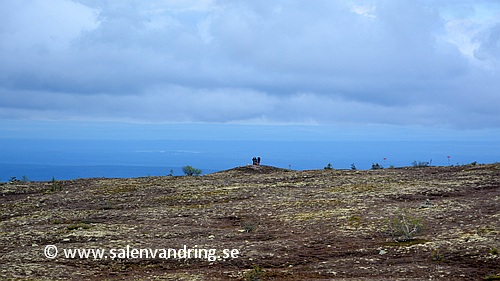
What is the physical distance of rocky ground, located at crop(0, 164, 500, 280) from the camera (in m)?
24.0

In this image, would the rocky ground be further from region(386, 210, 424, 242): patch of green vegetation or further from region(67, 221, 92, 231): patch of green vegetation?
region(67, 221, 92, 231): patch of green vegetation

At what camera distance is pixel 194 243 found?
28.8 meters

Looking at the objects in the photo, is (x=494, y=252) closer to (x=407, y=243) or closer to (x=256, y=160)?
(x=407, y=243)

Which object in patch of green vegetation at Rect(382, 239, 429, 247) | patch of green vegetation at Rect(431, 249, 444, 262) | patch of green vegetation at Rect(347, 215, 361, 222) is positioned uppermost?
patch of green vegetation at Rect(347, 215, 361, 222)

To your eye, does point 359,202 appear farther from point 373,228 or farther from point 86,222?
point 86,222

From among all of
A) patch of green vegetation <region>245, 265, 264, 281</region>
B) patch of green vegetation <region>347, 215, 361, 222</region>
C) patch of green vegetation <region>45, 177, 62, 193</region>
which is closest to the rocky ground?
patch of green vegetation <region>245, 265, 264, 281</region>

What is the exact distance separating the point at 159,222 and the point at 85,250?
298 inches

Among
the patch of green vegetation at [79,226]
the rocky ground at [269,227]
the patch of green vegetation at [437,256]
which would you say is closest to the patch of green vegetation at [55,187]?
the rocky ground at [269,227]

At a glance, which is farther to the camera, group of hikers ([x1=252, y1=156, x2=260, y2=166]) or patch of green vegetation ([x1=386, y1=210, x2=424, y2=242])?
group of hikers ([x1=252, y1=156, x2=260, y2=166])

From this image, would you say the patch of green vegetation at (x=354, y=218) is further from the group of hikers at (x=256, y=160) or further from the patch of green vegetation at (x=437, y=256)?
the group of hikers at (x=256, y=160)

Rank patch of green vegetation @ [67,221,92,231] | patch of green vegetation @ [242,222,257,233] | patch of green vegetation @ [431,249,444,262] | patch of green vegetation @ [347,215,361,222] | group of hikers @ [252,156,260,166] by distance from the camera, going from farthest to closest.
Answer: group of hikers @ [252,156,260,166] < patch of green vegetation @ [67,221,92,231] < patch of green vegetation @ [347,215,361,222] < patch of green vegetation @ [242,222,257,233] < patch of green vegetation @ [431,249,444,262]

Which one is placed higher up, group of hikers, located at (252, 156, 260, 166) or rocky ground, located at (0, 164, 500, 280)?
group of hikers, located at (252, 156, 260, 166)

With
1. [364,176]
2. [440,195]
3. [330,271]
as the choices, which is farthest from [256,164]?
[330,271]

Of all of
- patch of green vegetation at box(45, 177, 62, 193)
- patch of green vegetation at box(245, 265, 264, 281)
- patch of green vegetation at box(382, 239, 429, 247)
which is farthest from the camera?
patch of green vegetation at box(45, 177, 62, 193)
